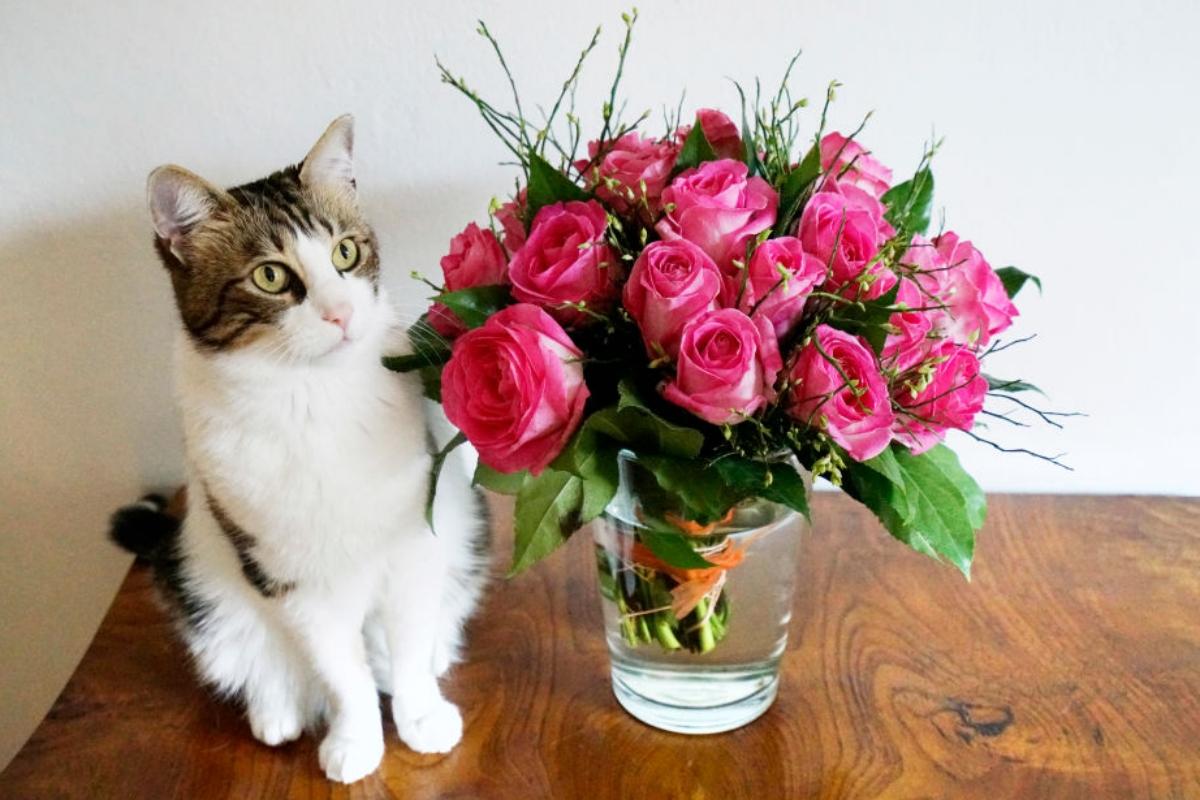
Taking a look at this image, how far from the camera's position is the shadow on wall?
3.23ft

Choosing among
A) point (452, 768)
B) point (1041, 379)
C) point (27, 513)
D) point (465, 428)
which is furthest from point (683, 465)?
point (27, 513)

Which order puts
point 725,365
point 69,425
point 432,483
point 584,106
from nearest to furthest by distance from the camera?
point 725,365 → point 432,483 → point 584,106 → point 69,425

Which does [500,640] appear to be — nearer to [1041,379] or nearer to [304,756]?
[304,756]

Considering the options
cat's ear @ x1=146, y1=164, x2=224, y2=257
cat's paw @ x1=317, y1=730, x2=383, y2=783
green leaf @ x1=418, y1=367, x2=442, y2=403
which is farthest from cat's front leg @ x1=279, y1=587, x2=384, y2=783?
cat's ear @ x1=146, y1=164, x2=224, y2=257

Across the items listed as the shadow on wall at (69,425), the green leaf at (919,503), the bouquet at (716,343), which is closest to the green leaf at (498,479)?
the bouquet at (716,343)

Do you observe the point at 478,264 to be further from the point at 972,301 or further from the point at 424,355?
the point at 972,301

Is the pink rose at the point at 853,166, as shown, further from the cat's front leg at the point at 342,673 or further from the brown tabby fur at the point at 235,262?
the cat's front leg at the point at 342,673

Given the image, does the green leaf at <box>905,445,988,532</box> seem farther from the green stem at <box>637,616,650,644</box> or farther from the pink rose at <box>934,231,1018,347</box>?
the green stem at <box>637,616,650,644</box>

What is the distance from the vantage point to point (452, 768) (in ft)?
2.47

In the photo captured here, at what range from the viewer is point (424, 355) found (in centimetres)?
72

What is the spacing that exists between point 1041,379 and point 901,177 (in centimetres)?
27

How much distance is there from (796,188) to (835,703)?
43 centimetres

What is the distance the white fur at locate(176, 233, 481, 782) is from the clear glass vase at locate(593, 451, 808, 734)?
0.51 feet

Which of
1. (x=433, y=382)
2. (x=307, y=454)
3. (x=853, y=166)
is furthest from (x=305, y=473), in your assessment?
(x=853, y=166)
